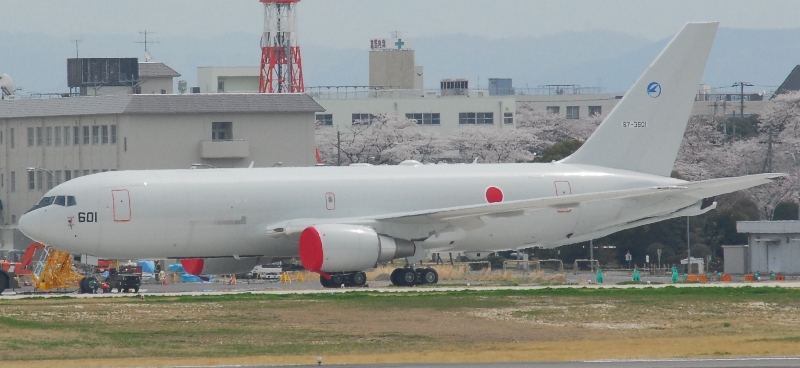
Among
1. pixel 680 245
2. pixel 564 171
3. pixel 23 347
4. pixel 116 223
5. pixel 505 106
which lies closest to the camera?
pixel 23 347

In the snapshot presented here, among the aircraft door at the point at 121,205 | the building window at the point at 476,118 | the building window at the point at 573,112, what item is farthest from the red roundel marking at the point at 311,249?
the building window at the point at 573,112

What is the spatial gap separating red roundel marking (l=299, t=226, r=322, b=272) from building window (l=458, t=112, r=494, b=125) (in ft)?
338

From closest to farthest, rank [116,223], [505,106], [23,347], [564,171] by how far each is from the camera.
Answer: [23,347]
[116,223]
[564,171]
[505,106]

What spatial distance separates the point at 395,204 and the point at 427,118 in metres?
99.7

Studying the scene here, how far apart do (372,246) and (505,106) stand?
10518 cm

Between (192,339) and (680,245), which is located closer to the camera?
(192,339)

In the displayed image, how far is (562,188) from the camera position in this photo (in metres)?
49.4

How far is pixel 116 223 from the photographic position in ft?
145

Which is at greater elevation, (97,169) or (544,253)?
(97,169)

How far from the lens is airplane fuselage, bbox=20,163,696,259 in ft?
145

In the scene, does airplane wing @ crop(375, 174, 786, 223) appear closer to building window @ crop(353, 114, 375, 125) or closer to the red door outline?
the red door outline

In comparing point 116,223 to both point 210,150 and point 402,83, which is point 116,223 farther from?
point 402,83

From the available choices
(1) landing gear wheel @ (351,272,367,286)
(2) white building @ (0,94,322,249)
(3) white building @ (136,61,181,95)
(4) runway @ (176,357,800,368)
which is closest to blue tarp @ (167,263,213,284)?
(2) white building @ (0,94,322,249)

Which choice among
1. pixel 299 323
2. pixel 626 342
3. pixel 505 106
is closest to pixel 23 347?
pixel 299 323
